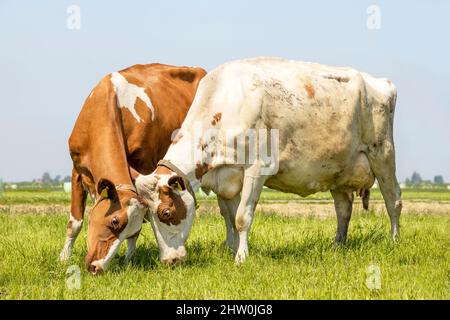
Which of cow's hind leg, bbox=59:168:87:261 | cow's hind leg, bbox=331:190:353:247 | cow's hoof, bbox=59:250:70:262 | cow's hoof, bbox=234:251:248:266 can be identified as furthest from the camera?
cow's hind leg, bbox=331:190:353:247

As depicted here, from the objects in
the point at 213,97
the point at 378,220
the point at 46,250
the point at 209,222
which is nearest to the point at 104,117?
the point at 213,97

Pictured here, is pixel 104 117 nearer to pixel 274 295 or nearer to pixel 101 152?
pixel 101 152

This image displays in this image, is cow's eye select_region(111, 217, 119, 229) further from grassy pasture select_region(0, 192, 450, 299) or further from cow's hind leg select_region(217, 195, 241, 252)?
cow's hind leg select_region(217, 195, 241, 252)

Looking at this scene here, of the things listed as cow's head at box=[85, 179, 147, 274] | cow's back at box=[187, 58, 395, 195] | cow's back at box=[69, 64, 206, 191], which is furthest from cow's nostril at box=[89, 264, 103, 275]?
cow's back at box=[187, 58, 395, 195]

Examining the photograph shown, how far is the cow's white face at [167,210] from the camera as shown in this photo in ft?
26.5

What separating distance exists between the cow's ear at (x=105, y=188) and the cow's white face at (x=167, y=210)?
339mm

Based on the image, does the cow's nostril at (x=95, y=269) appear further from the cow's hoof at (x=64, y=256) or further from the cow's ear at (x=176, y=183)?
the cow's hoof at (x=64, y=256)

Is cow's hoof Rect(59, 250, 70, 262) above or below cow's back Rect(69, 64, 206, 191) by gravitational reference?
below

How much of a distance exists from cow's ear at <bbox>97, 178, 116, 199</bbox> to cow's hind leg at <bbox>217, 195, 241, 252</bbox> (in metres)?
2.22

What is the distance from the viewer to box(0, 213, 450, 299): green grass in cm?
663

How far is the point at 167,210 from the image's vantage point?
8.02 metres

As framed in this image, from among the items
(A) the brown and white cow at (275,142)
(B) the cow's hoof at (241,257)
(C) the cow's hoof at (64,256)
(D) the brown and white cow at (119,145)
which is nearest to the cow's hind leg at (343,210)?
(A) the brown and white cow at (275,142)

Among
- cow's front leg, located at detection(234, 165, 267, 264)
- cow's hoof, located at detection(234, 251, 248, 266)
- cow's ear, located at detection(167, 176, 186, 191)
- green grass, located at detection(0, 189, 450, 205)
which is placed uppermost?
cow's ear, located at detection(167, 176, 186, 191)

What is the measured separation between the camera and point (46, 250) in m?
9.81
